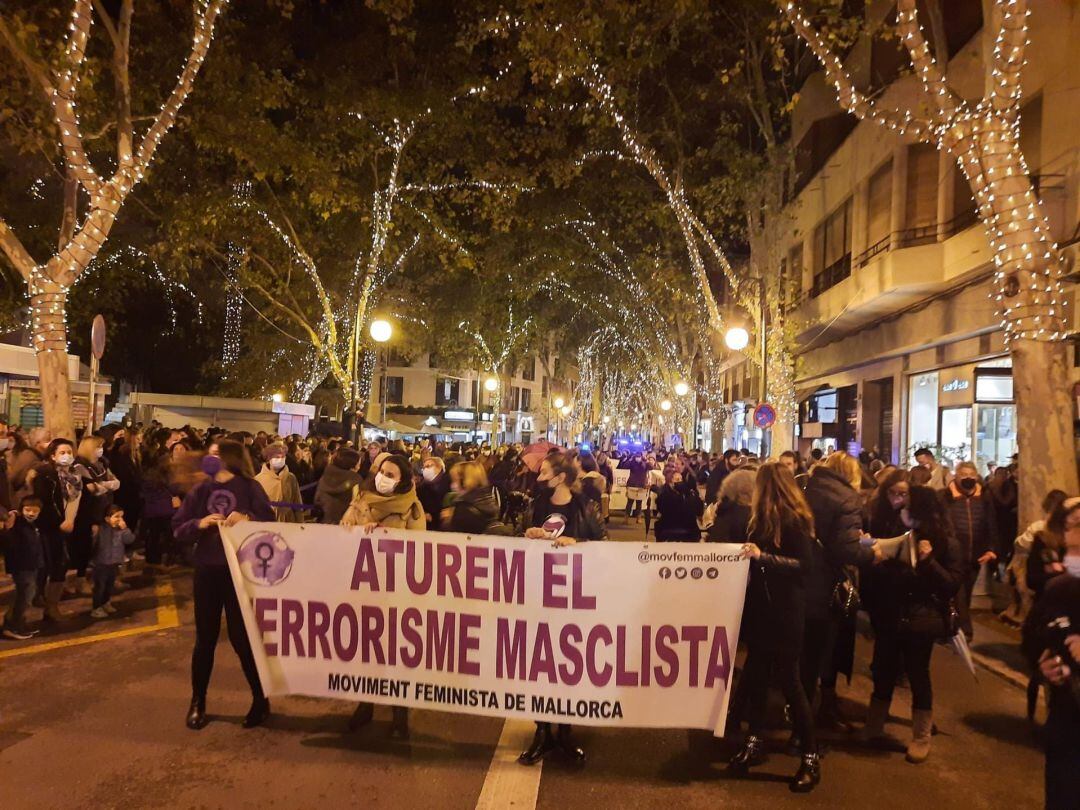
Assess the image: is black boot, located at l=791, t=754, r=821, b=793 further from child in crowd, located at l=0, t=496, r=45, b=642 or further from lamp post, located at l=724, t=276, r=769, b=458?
lamp post, located at l=724, t=276, r=769, b=458

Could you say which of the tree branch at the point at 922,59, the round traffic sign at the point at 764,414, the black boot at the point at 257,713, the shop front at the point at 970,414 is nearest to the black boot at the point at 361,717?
the black boot at the point at 257,713

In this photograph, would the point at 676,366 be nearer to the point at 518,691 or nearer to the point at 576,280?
the point at 576,280

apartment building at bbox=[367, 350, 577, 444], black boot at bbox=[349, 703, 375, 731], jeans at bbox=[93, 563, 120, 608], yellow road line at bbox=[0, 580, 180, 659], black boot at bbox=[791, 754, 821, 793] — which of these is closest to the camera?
black boot at bbox=[791, 754, 821, 793]

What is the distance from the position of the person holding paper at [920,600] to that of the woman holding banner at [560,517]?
1.95 meters

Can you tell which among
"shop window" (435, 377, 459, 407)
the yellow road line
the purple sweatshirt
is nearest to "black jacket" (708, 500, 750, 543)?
the purple sweatshirt

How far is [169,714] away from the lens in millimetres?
5836

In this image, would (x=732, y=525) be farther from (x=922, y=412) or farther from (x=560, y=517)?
(x=922, y=412)

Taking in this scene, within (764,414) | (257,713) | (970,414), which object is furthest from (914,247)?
(257,713)

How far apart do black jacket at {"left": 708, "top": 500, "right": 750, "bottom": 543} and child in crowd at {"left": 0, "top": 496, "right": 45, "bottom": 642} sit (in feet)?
19.2

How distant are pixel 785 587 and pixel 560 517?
60.2 inches

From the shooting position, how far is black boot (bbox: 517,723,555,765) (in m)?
5.19

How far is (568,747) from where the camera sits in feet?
17.5

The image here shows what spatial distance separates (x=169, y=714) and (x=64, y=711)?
2.32 ft

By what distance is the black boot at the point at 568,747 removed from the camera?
5238 mm
